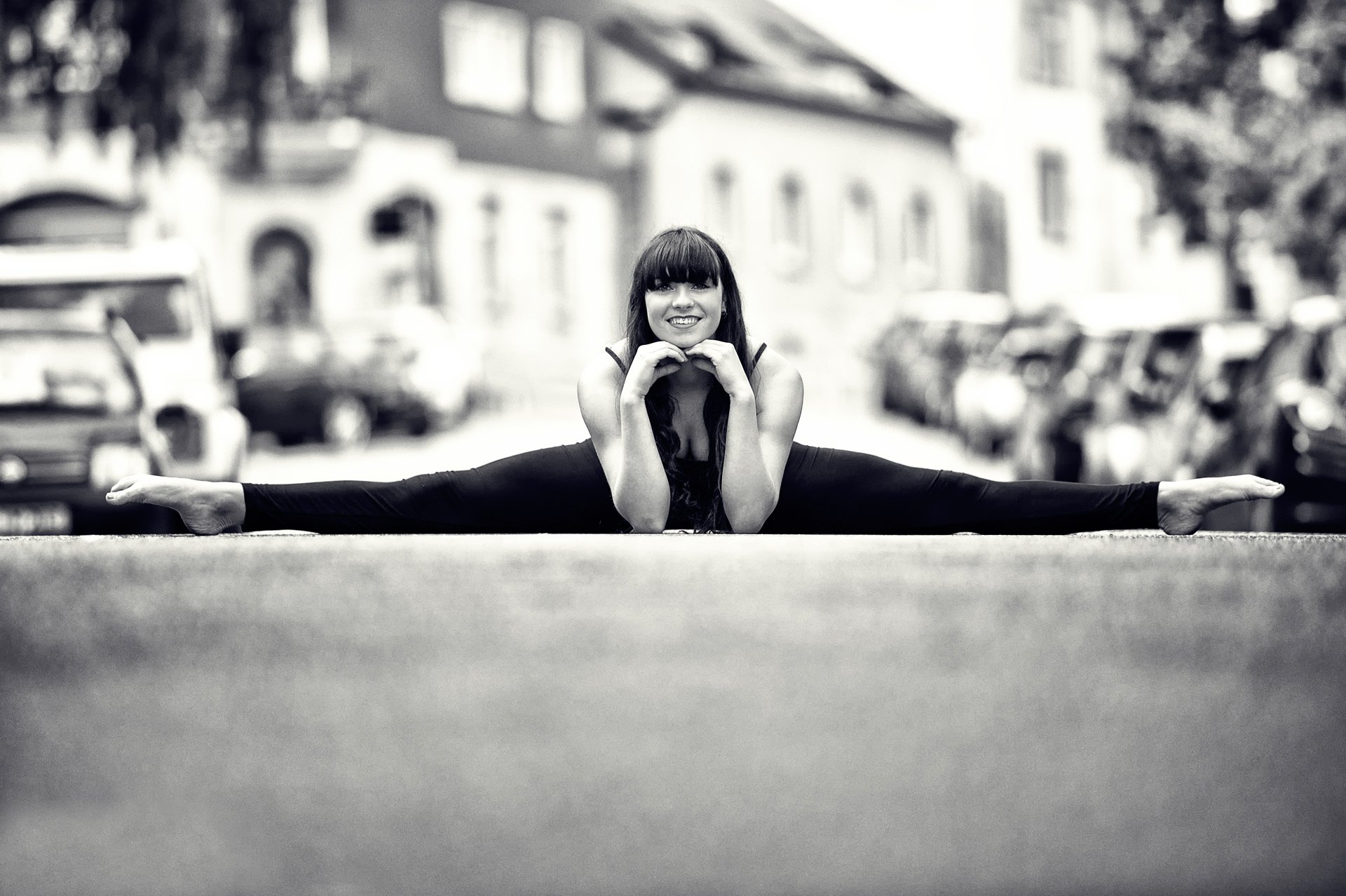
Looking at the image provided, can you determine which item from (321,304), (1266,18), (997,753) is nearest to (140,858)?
(997,753)

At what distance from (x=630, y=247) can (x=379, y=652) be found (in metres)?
45.4

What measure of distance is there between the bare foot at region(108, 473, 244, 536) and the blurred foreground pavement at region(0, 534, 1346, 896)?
91 cm

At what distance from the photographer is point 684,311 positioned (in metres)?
4.56

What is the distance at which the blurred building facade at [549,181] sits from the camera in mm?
38938

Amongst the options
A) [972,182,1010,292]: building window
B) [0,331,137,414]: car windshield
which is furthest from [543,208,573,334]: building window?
[0,331,137,414]: car windshield

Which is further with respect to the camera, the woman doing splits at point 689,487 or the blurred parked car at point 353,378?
the blurred parked car at point 353,378

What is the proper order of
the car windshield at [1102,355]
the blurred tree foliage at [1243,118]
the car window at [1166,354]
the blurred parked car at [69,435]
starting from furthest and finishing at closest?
1. the blurred tree foliage at [1243,118]
2. the car windshield at [1102,355]
3. the car window at [1166,354]
4. the blurred parked car at [69,435]

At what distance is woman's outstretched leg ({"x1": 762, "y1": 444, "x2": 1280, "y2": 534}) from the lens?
4016 millimetres

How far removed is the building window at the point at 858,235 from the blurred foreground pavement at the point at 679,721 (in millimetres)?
52229

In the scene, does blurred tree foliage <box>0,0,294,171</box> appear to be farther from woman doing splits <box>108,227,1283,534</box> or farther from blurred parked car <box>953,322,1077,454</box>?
woman doing splits <box>108,227,1283,534</box>

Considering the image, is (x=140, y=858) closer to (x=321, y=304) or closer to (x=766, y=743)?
(x=766, y=743)

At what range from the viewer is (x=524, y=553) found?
2.93 metres

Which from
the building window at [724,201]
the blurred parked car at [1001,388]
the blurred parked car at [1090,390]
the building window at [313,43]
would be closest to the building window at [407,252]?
the building window at [313,43]

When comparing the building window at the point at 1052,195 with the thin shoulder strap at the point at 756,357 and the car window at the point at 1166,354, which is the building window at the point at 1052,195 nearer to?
the car window at the point at 1166,354
